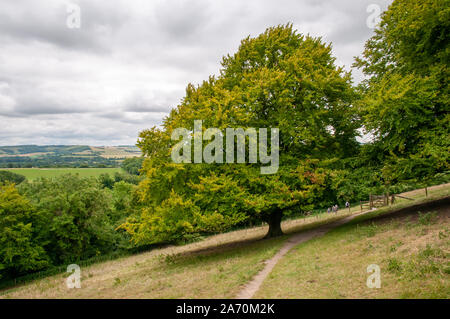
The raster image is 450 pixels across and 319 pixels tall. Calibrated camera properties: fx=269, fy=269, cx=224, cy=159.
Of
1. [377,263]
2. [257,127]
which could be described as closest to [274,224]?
[257,127]

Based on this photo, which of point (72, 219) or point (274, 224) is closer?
point (274, 224)

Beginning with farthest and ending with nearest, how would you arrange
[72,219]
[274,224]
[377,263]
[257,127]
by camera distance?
[72,219], [274,224], [257,127], [377,263]

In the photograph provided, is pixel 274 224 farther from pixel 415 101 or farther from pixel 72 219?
pixel 72 219

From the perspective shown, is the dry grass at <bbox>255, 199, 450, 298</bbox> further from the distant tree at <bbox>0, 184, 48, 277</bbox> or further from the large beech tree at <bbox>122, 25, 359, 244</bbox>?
the distant tree at <bbox>0, 184, 48, 277</bbox>

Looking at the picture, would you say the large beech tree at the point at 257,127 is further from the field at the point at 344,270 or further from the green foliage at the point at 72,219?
the green foliage at the point at 72,219

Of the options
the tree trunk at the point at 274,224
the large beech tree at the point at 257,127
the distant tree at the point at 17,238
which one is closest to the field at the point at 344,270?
the large beech tree at the point at 257,127

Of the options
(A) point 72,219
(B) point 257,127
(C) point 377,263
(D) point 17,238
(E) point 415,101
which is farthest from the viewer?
(A) point 72,219

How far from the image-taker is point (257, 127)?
1745cm

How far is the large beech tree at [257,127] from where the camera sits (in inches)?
591

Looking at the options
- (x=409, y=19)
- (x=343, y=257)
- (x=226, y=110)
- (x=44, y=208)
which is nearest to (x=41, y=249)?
(x=44, y=208)

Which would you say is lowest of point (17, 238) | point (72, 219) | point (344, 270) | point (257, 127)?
point (17, 238)

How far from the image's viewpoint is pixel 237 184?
52.5ft
